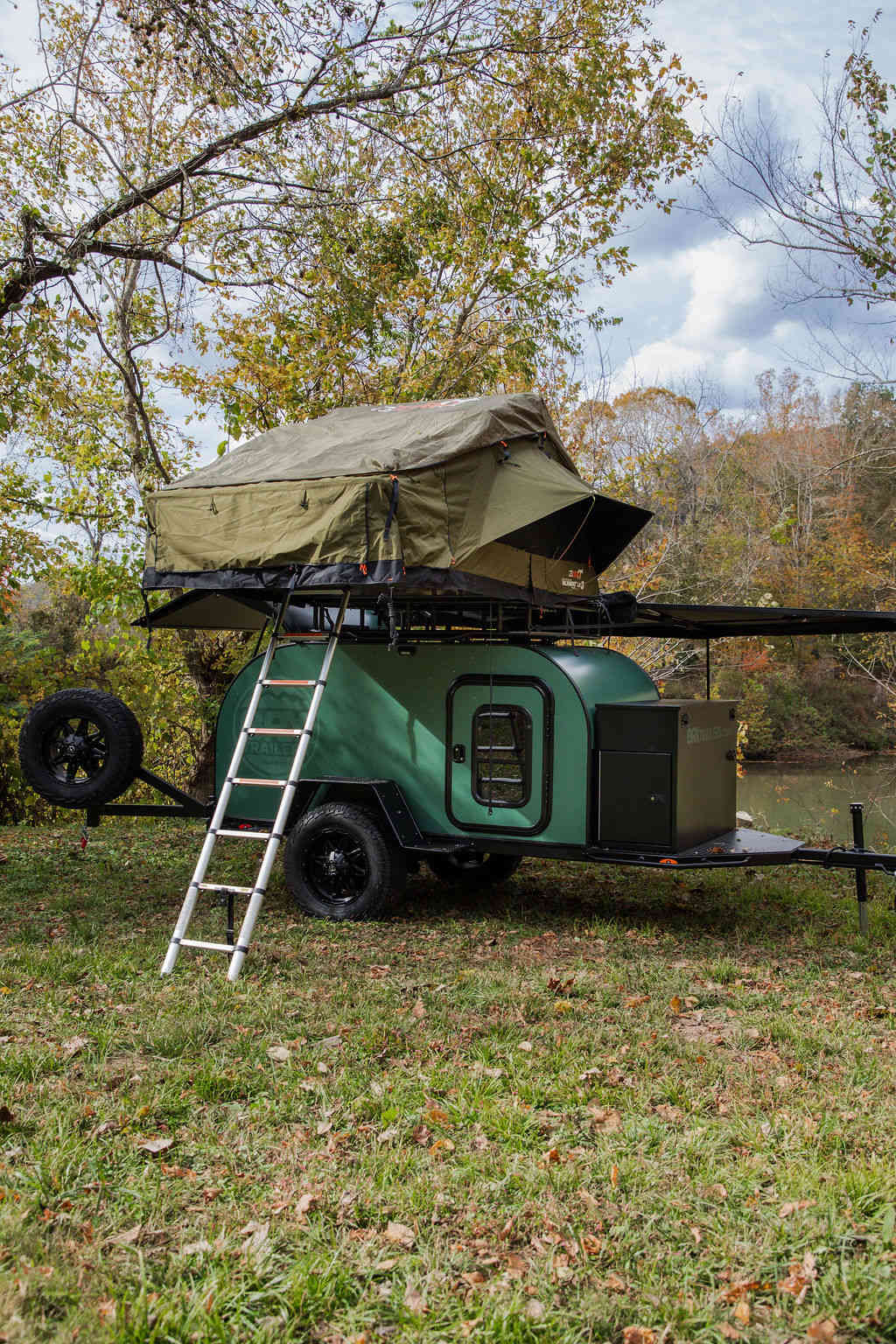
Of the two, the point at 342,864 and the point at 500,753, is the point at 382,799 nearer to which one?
the point at 342,864

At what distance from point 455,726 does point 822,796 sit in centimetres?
1992

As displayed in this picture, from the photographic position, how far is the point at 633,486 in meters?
21.1

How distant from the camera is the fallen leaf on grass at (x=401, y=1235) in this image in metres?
3.37

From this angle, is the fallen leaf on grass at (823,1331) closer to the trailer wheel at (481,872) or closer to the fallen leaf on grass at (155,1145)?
the fallen leaf on grass at (155,1145)

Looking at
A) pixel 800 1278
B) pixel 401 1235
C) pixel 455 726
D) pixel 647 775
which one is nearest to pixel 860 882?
pixel 647 775

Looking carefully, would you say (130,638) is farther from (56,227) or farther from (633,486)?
(633,486)

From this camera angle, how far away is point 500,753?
768 cm

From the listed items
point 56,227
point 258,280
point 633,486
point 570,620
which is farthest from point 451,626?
point 633,486

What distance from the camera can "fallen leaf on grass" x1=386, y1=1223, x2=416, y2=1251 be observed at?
3.37 meters

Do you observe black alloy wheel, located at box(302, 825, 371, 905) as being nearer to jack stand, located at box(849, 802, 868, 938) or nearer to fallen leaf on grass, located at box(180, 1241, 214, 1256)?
jack stand, located at box(849, 802, 868, 938)

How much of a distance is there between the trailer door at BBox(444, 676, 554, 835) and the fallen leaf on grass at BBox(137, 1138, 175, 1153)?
396 cm

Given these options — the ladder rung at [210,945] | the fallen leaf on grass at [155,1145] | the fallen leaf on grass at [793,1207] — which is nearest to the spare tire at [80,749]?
the ladder rung at [210,945]

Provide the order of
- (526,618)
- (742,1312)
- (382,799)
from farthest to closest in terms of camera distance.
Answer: (526,618) < (382,799) < (742,1312)

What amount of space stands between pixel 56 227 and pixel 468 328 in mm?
6544
